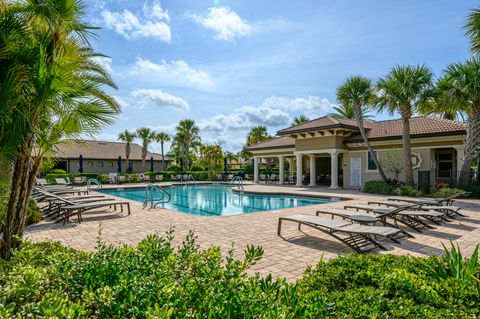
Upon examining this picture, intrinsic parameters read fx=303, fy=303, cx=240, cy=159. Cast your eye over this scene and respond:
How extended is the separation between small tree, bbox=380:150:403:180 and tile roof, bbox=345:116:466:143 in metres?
1.13

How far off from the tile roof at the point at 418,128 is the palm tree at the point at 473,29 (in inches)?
264

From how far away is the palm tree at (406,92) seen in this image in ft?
58.1

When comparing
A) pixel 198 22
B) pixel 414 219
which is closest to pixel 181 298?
pixel 414 219

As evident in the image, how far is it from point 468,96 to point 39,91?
19342mm

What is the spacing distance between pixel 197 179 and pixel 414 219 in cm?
2819

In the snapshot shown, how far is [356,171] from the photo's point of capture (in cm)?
2384

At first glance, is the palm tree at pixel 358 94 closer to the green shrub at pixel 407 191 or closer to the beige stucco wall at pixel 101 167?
the green shrub at pixel 407 191

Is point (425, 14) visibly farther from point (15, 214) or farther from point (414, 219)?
point (15, 214)

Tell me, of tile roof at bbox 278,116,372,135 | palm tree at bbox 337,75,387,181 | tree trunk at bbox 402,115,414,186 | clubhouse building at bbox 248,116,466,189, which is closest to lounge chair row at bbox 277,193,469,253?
tree trunk at bbox 402,115,414,186

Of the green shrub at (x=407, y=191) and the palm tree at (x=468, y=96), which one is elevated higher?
the palm tree at (x=468, y=96)

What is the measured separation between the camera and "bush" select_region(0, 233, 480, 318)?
A: 1.99m

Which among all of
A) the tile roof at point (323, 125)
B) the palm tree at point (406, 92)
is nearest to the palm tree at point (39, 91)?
the palm tree at point (406, 92)

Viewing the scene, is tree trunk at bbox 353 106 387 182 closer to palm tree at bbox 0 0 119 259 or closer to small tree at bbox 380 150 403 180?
small tree at bbox 380 150 403 180

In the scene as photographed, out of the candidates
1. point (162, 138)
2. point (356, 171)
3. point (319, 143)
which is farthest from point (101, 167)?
point (356, 171)
